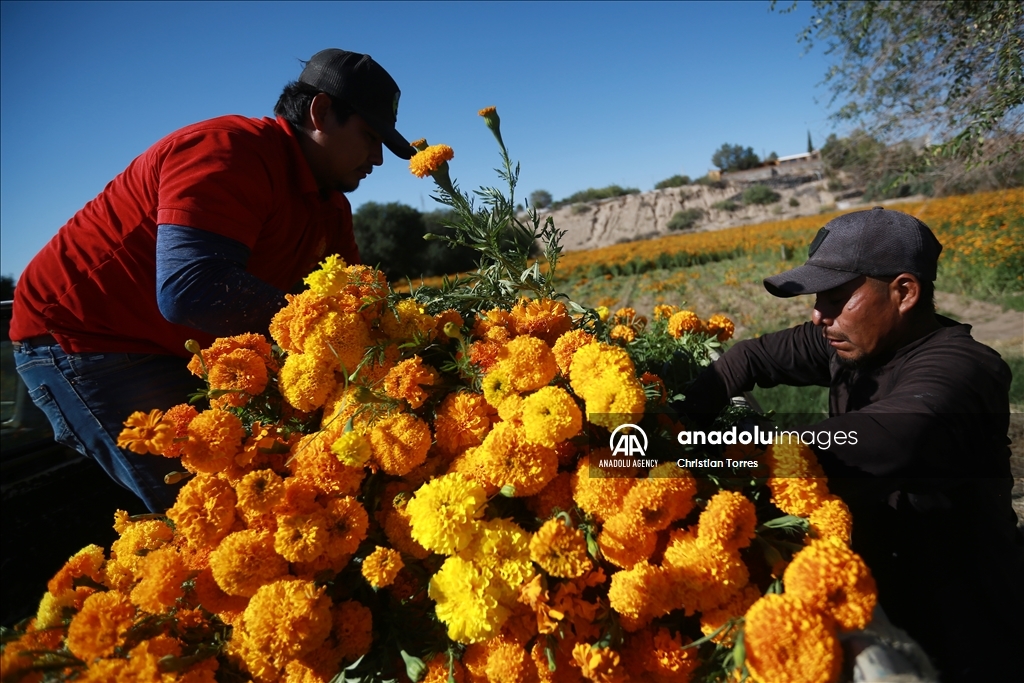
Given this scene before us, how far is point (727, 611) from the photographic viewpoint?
905 millimetres

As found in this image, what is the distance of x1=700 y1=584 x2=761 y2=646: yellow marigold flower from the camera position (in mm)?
898

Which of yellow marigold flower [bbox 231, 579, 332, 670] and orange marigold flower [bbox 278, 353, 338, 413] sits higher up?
orange marigold flower [bbox 278, 353, 338, 413]

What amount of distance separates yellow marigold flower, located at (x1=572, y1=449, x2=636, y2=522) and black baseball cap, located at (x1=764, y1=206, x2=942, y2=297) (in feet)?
2.88

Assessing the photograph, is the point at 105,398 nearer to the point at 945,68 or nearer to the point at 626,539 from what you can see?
the point at 626,539

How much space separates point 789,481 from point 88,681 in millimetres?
1179

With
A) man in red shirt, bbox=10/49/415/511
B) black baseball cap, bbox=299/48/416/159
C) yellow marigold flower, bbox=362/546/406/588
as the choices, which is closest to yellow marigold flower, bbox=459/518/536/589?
yellow marigold flower, bbox=362/546/406/588

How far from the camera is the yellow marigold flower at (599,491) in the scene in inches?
38.4

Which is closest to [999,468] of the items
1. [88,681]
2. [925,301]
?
[925,301]

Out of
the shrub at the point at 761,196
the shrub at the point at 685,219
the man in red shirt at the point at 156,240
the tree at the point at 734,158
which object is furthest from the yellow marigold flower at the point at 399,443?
the tree at the point at 734,158

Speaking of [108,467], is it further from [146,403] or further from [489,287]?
[489,287]

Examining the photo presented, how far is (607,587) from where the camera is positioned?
104 cm

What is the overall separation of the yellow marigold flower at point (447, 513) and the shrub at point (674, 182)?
67.6m

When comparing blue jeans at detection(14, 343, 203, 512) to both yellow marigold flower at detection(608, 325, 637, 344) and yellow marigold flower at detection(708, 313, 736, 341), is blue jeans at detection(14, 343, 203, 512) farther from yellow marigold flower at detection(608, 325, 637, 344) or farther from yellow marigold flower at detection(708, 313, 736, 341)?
yellow marigold flower at detection(708, 313, 736, 341)

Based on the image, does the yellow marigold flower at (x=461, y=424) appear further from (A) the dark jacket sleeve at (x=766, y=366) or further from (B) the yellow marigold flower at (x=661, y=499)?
(A) the dark jacket sleeve at (x=766, y=366)
